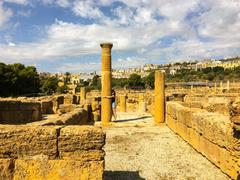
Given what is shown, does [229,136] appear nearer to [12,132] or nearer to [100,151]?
[100,151]

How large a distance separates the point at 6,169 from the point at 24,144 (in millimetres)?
494

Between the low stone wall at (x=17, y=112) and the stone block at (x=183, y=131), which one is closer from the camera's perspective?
the stone block at (x=183, y=131)

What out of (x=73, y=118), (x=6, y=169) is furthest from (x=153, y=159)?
(x=6, y=169)

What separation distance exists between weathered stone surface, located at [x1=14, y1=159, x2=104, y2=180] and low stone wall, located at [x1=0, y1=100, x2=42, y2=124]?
30.7ft

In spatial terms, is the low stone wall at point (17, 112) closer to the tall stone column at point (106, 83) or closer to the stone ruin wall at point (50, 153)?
the tall stone column at point (106, 83)

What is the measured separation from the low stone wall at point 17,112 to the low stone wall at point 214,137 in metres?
7.66

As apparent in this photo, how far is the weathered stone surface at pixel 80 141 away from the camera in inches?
216

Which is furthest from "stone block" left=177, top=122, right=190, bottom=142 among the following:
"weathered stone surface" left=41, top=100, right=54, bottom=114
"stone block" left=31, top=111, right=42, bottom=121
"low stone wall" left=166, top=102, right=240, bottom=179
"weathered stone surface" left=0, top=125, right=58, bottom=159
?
"weathered stone surface" left=41, top=100, right=54, bottom=114

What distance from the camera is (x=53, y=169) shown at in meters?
5.43

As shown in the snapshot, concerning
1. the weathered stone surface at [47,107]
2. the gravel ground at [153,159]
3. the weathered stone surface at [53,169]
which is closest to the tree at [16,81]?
the weathered stone surface at [47,107]

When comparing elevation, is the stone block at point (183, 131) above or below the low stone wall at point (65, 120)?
below

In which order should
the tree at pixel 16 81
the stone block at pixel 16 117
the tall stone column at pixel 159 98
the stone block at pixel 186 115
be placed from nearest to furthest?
the stone block at pixel 186 115 < the stone block at pixel 16 117 < the tall stone column at pixel 159 98 < the tree at pixel 16 81

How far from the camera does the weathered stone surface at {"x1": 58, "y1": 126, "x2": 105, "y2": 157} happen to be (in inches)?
216

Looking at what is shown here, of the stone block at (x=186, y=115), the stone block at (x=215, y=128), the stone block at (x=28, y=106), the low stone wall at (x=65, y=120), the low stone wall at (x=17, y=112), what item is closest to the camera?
the low stone wall at (x=65, y=120)
